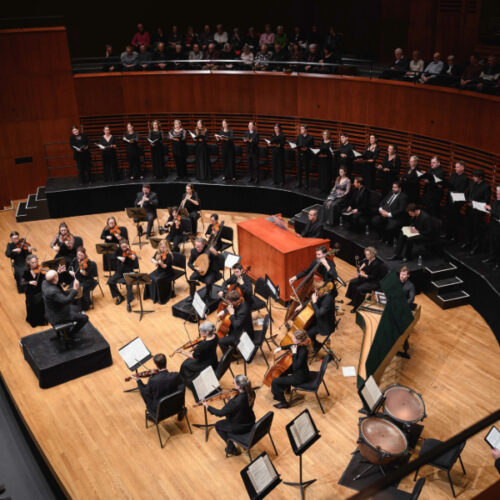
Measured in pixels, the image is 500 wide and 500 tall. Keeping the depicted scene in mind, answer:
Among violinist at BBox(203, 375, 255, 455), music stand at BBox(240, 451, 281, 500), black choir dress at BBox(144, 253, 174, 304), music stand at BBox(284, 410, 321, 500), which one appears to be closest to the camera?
music stand at BBox(240, 451, 281, 500)

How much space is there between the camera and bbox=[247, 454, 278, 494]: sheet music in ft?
15.5

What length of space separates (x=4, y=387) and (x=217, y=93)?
957 centimetres

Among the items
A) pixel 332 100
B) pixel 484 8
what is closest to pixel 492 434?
pixel 332 100

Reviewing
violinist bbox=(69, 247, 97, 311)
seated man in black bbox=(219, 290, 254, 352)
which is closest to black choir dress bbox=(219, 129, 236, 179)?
violinist bbox=(69, 247, 97, 311)

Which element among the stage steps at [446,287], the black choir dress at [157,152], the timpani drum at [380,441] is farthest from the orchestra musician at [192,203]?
the timpani drum at [380,441]

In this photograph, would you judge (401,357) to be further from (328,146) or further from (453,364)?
(328,146)

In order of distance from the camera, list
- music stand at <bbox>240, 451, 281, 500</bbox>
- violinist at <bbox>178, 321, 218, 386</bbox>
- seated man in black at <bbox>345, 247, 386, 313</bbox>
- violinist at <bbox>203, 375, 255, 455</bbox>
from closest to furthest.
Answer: music stand at <bbox>240, 451, 281, 500</bbox>, violinist at <bbox>203, 375, 255, 455</bbox>, violinist at <bbox>178, 321, 218, 386</bbox>, seated man in black at <bbox>345, 247, 386, 313</bbox>

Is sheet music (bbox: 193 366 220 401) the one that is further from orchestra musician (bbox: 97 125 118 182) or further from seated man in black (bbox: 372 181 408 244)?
orchestra musician (bbox: 97 125 118 182)

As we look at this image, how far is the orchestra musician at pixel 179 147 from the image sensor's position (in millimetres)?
13672

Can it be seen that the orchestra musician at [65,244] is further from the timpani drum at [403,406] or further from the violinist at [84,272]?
the timpani drum at [403,406]

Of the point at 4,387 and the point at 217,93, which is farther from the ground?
the point at 217,93

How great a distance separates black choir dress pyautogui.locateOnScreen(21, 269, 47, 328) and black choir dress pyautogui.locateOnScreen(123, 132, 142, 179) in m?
5.70

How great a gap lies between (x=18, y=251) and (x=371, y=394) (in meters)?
6.94

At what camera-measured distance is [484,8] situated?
13.2 metres
